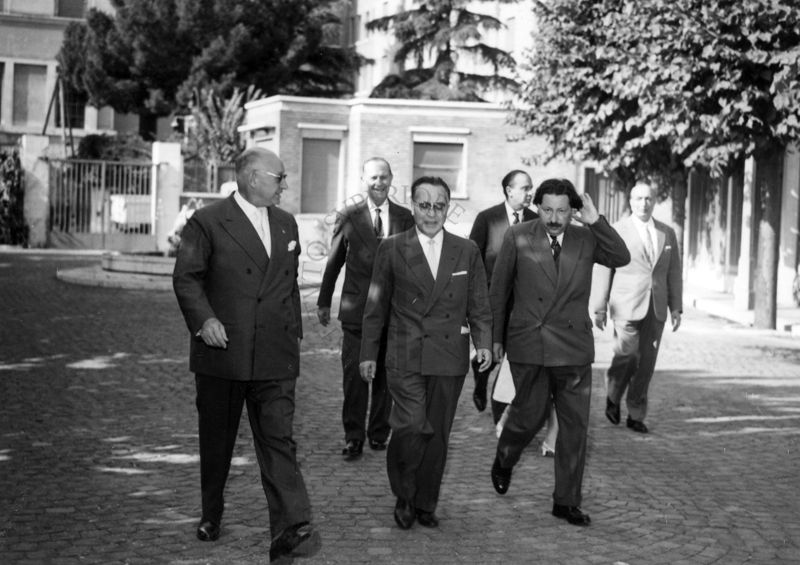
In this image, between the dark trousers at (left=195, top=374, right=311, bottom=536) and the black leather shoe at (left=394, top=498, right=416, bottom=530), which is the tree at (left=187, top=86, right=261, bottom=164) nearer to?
the black leather shoe at (left=394, top=498, right=416, bottom=530)

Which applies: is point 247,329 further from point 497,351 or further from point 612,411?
point 612,411

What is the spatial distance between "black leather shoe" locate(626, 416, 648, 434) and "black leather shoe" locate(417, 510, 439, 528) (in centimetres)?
371

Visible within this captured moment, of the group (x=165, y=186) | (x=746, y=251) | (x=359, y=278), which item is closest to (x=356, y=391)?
(x=359, y=278)

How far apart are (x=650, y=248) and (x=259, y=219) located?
4690mm

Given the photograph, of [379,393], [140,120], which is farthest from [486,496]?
[140,120]

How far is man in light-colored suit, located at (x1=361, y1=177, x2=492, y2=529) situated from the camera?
717 centimetres

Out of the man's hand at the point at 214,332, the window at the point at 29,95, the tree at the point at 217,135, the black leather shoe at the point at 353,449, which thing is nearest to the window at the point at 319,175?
the tree at the point at 217,135

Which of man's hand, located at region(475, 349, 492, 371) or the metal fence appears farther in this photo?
the metal fence

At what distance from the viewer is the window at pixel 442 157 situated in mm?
38344

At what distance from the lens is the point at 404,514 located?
7133 mm

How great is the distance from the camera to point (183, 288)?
21.4 feet

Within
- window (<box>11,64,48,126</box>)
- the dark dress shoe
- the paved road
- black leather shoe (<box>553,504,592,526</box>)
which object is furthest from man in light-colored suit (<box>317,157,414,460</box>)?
window (<box>11,64,48,126</box>)

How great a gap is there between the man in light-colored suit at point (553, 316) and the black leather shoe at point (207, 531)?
178 cm

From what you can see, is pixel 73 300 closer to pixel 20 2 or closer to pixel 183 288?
pixel 183 288
